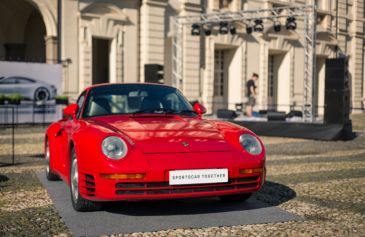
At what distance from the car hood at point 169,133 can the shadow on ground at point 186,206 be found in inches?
27.4

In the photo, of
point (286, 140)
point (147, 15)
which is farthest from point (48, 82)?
point (286, 140)

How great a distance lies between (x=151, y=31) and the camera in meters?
22.0

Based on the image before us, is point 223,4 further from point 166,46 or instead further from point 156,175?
point 156,175

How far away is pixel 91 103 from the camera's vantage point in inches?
218

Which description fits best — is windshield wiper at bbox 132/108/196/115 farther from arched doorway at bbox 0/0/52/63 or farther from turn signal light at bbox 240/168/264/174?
arched doorway at bbox 0/0/52/63

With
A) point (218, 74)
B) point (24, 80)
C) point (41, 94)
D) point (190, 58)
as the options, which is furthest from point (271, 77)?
point (24, 80)

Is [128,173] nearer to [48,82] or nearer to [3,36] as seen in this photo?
[48,82]

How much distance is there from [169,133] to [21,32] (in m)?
20.8

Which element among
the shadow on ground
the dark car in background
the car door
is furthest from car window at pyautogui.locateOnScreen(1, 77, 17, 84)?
the shadow on ground

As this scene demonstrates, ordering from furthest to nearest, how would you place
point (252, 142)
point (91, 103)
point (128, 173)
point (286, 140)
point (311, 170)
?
1. point (286, 140)
2. point (311, 170)
3. point (91, 103)
4. point (252, 142)
5. point (128, 173)

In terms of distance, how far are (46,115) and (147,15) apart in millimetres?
7150

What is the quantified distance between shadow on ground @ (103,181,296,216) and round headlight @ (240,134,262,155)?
0.63m

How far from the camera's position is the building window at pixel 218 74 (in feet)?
86.4

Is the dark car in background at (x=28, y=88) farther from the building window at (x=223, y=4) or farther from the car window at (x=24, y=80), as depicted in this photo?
the building window at (x=223, y=4)
